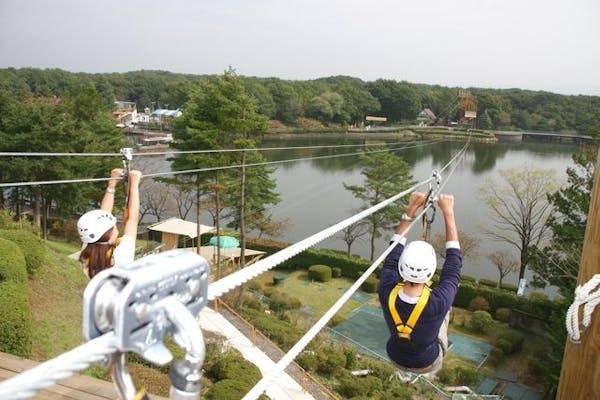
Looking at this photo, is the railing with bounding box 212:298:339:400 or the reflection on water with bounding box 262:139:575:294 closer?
the railing with bounding box 212:298:339:400

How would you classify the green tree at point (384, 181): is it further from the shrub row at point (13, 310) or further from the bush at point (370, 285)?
the shrub row at point (13, 310)

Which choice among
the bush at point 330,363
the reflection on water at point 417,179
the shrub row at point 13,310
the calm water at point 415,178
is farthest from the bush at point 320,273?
the shrub row at point 13,310

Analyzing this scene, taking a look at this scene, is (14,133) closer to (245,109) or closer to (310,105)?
(245,109)

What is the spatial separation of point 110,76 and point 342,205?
7036cm

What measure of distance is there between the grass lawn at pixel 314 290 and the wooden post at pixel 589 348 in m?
14.3

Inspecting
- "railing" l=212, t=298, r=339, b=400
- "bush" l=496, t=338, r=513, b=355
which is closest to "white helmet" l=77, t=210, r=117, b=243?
"railing" l=212, t=298, r=339, b=400

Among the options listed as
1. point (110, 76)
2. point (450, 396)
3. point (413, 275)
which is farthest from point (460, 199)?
point (110, 76)

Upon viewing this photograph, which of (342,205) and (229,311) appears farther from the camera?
(342,205)

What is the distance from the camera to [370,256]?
22.4m

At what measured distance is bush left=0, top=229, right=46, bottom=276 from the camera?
296 inches

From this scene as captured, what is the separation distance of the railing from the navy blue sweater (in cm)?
699

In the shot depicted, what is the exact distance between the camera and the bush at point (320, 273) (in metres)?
19.0

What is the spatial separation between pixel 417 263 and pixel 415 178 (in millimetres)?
26852

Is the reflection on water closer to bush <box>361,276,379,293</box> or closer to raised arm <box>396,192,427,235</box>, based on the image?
bush <box>361,276,379,293</box>
